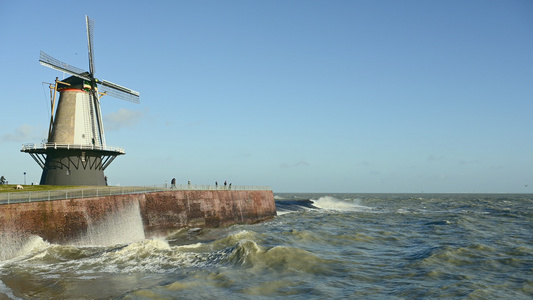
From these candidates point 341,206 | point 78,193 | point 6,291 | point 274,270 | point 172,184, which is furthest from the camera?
point 341,206

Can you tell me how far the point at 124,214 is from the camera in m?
29.6

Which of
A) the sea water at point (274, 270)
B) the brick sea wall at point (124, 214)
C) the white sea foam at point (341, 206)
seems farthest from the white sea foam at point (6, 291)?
the white sea foam at point (341, 206)

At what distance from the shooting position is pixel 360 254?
77.7ft

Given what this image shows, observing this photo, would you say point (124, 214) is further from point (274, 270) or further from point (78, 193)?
point (274, 270)

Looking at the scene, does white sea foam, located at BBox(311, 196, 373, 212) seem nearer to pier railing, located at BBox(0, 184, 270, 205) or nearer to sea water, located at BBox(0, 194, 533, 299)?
pier railing, located at BBox(0, 184, 270, 205)

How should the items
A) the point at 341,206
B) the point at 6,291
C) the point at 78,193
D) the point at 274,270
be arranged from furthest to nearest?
the point at 341,206 → the point at 78,193 → the point at 274,270 → the point at 6,291

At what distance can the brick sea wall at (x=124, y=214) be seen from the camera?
78.0 ft

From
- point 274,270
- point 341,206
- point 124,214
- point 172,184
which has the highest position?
point 172,184

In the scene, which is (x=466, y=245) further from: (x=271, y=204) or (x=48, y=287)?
(x=271, y=204)

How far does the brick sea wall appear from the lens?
78.0ft

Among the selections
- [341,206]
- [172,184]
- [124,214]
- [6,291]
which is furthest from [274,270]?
[341,206]

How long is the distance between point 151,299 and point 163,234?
18654 millimetres

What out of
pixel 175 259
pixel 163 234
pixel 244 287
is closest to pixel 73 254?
pixel 175 259

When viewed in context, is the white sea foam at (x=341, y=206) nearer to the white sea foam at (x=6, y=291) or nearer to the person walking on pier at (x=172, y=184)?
the person walking on pier at (x=172, y=184)
